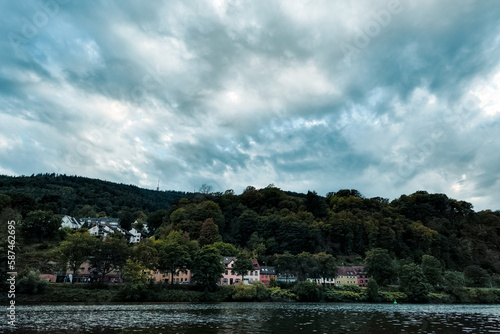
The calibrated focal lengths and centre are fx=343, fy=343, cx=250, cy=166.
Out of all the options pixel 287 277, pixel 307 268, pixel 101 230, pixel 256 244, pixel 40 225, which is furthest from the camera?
pixel 101 230

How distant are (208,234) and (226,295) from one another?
140ft

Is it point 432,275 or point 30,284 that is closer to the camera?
point 30,284

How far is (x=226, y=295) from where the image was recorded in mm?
87688

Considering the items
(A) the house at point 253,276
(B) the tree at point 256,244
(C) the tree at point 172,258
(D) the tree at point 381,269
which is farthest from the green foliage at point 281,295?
(B) the tree at point 256,244

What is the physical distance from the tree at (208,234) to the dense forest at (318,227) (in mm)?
364

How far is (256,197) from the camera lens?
183875mm

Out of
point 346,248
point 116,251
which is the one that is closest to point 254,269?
point 116,251

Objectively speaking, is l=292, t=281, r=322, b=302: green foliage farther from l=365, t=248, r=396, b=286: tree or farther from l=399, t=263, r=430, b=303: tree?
l=399, t=263, r=430, b=303: tree

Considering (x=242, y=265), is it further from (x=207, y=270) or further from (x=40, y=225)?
(x=40, y=225)

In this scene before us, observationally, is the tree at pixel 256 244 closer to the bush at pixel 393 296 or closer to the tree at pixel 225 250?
the tree at pixel 225 250

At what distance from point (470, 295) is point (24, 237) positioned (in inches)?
5581

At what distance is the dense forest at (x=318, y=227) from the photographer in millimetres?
132125

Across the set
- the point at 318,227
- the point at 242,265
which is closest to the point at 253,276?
the point at 242,265

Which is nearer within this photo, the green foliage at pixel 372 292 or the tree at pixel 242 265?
the green foliage at pixel 372 292
